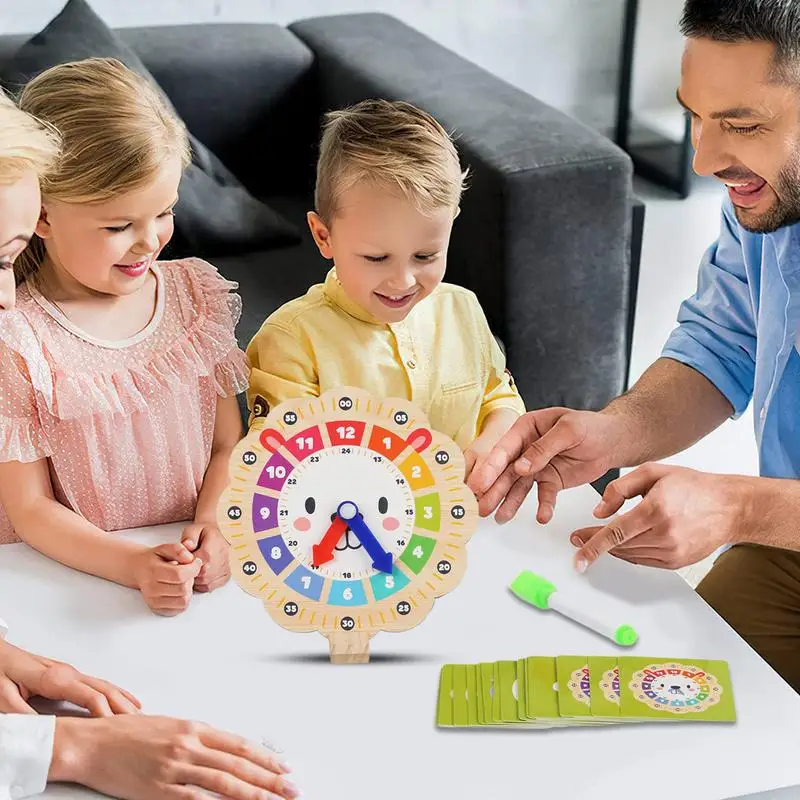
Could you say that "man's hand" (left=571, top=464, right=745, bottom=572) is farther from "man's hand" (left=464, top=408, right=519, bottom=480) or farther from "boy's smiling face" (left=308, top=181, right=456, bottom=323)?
"boy's smiling face" (left=308, top=181, right=456, bottom=323)

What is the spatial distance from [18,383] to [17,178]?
0.31 m

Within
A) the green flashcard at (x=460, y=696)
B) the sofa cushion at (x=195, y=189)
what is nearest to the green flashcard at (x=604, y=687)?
the green flashcard at (x=460, y=696)

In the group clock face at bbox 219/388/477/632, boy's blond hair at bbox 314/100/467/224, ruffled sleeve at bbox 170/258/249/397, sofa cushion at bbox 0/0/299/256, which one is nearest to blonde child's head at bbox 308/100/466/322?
boy's blond hair at bbox 314/100/467/224

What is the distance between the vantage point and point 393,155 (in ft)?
3.70

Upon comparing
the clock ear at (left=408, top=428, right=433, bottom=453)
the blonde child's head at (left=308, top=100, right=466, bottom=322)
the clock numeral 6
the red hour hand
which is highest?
the blonde child's head at (left=308, top=100, right=466, bottom=322)

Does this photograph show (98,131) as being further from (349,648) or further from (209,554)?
(349,648)

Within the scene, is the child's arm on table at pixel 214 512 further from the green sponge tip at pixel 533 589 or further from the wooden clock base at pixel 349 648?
the green sponge tip at pixel 533 589

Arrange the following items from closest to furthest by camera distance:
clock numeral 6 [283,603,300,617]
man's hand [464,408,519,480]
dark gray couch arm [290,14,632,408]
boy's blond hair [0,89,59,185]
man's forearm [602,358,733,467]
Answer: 1. boy's blond hair [0,89,59,185]
2. clock numeral 6 [283,603,300,617]
3. man's hand [464,408,519,480]
4. man's forearm [602,358,733,467]
5. dark gray couch arm [290,14,632,408]

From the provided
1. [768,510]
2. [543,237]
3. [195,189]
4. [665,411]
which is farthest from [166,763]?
[195,189]

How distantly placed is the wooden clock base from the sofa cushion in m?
1.26

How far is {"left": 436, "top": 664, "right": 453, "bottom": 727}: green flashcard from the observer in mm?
953

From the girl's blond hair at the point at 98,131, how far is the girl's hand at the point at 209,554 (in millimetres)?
335

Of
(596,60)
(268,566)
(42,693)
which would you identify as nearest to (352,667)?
(268,566)

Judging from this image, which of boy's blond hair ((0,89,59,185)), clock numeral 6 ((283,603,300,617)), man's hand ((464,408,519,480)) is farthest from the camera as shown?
man's hand ((464,408,519,480))
